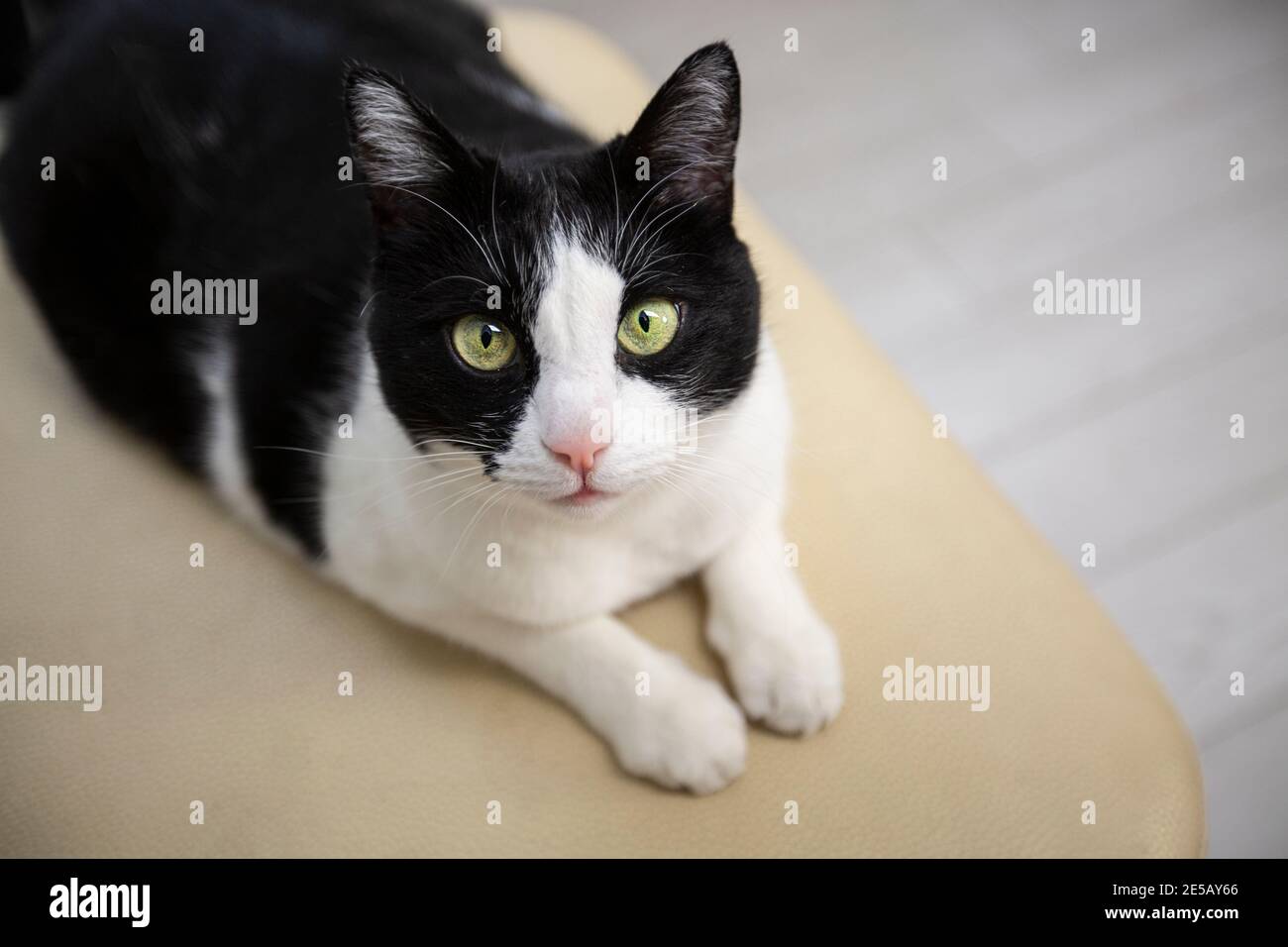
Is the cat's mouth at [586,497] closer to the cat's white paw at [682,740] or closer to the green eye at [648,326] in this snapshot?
the green eye at [648,326]

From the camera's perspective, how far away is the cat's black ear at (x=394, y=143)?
3.14ft

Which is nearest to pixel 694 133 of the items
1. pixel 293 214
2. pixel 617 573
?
pixel 617 573

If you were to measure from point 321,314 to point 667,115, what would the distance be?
19.2 inches

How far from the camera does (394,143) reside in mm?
990

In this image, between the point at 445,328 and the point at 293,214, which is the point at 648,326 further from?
the point at 293,214

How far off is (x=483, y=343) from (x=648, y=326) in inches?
5.5

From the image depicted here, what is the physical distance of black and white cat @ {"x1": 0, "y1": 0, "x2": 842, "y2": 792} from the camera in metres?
0.98

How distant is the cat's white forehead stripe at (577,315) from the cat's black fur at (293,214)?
0.04 metres

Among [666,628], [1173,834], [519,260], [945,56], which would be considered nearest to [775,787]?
[666,628]

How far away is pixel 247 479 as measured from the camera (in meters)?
1.31

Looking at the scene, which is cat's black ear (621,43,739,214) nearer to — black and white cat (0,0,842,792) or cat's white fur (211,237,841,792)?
black and white cat (0,0,842,792)

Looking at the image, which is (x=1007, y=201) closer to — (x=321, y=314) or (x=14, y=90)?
(x=321, y=314)

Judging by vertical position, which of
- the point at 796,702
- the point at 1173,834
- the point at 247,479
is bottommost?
the point at 1173,834

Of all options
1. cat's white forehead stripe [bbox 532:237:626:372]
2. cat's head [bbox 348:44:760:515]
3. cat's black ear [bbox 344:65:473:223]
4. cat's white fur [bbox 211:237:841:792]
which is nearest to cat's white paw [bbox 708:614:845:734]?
cat's white fur [bbox 211:237:841:792]
